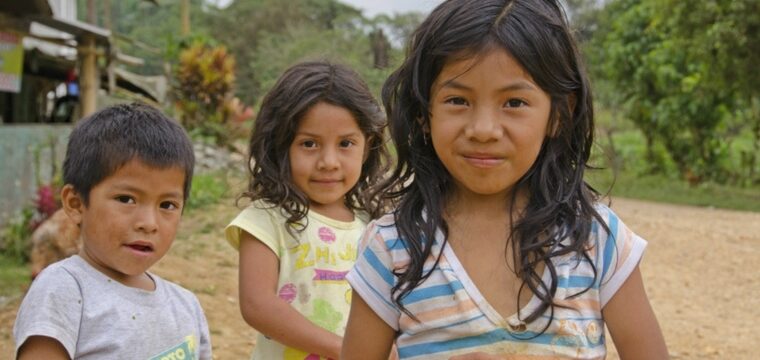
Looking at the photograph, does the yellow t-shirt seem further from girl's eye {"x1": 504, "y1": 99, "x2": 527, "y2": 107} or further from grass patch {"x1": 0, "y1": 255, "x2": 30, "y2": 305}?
grass patch {"x1": 0, "y1": 255, "x2": 30, "y2": 305}

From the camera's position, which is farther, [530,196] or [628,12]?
[628,12]

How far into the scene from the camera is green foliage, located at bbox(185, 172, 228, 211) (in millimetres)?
10977

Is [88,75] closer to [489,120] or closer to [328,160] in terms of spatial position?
[328,160]

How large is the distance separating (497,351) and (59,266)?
95cm

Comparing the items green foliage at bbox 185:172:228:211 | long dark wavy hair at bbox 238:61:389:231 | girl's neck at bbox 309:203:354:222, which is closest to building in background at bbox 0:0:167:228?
green foliage at bbox 185:172:228:211

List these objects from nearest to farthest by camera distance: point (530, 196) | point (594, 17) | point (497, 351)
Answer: point (497, 351) → point (530, 196) → point (594, 17)

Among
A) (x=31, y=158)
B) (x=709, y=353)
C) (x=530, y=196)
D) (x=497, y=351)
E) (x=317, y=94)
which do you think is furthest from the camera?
(x=31, y=158)

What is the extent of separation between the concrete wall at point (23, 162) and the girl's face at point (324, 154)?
6.79 metres

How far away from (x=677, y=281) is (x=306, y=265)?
6.89 meters

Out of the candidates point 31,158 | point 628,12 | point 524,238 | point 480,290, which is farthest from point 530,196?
point 628,12

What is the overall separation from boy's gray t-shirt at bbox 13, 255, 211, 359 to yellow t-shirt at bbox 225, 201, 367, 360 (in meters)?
0.31

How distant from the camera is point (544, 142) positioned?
1600 mm

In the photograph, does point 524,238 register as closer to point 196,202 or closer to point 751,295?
point 751,295

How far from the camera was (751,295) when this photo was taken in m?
7.82
